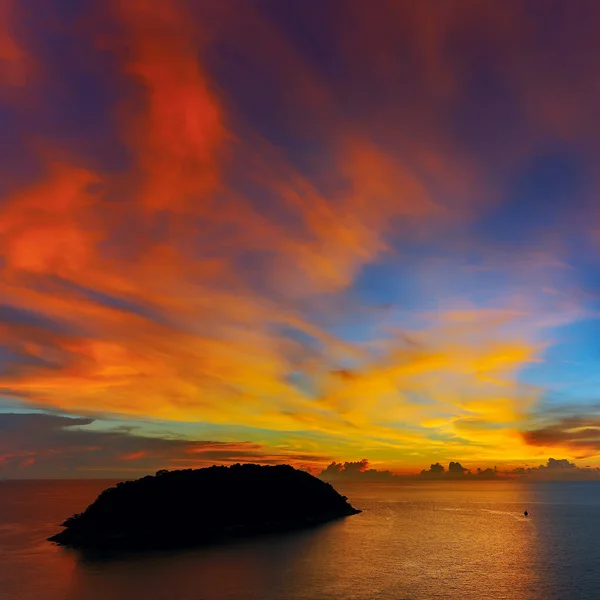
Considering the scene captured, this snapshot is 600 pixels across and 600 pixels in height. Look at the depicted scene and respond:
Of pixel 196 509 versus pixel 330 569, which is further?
pixel 196 509

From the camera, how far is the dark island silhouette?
129m

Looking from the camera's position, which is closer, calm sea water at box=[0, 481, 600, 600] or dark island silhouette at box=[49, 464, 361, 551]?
calm sea water at box=[0, 481, 600, 600]

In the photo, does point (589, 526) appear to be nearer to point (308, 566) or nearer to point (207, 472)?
point (308, 566)

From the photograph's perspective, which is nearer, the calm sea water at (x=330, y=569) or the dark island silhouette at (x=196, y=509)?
the calm sea water at (x=330, y=569)

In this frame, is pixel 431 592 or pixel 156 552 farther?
pixel 156 552

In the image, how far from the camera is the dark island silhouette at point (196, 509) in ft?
424

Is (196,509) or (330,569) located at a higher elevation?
(196,509)

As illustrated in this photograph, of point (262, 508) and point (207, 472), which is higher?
point (207, 472)

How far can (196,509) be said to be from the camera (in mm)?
146500

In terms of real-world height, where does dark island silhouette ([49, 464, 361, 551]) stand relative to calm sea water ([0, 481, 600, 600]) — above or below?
above

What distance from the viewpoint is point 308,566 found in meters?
98.6

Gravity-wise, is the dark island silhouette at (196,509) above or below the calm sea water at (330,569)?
above

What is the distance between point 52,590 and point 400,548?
77223 mm

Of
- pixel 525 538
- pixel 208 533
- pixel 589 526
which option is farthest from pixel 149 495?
pixel 589 526
